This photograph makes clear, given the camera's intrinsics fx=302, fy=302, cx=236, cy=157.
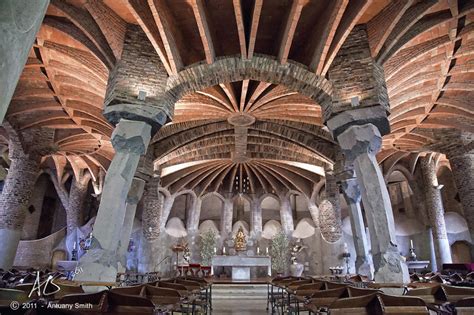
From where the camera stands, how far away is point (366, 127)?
285 inches

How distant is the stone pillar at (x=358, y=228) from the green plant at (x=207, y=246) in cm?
1003

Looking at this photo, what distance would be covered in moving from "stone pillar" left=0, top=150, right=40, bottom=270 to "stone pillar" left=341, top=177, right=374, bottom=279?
42.5 feet

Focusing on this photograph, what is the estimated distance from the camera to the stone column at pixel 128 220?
10516 millimetres

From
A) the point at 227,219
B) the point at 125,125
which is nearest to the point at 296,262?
the point at 227,219

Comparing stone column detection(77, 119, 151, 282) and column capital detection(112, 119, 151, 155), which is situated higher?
column capital detection(112, 119, 151, 155)

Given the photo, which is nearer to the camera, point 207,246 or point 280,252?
point 280,252

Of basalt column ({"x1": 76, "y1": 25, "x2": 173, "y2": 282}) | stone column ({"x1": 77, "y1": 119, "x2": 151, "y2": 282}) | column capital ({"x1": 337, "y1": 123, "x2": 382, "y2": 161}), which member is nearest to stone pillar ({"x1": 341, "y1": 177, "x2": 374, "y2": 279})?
column capital ({"x1": 337, "y1": 123, "x2": 382, "y2": 161})

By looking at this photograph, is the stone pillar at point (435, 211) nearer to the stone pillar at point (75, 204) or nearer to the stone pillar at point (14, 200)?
the stone pillar at point (14, 200)

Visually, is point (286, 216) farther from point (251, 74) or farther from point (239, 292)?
point (251, 74)

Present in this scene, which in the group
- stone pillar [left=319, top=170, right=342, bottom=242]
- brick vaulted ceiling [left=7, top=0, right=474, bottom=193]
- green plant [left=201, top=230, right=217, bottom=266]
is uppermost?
brick vaulted ceiling [left=7, top=0, right=474, bottom=193]

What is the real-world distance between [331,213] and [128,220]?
31.6ft

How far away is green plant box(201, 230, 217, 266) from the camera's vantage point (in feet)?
61.1

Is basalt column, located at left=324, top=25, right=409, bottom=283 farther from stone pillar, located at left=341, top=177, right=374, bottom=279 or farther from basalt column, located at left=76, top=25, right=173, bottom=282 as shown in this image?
basalt column, located at left=76, top=25, right=173, bottom=282

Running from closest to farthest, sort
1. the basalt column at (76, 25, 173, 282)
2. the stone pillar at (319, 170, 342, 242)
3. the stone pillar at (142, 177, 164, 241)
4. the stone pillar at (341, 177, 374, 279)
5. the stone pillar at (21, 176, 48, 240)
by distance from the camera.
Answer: the basalt column at (76, 25, 173, 282) → the stone pillar at (341, 177, 374, 279) → the stone pillar at (319, 170, 342, 242) → the stone pillar at (142, 177, 164, 241) → the stone pillar at (21, 176, 48, 240)
